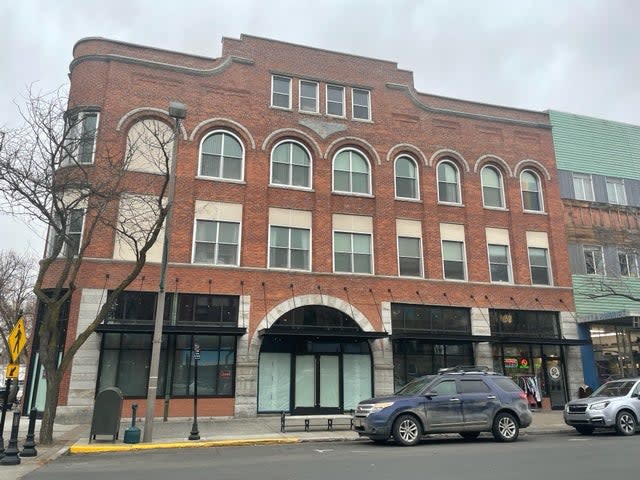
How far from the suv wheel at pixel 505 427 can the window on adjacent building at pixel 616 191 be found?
18.3 m

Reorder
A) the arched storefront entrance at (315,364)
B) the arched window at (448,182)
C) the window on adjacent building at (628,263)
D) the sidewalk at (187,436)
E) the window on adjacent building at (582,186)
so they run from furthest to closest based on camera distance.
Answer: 1. the window on adjacent building at (582,186)
2. the window on adjacent building at (628,263)
3. the arched window at (448,182)
4. the arched storefront entrance at (315,364)
5. the sidewalk at (187,436)

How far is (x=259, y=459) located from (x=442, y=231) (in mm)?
15711

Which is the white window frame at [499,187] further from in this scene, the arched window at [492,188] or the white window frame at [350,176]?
the white window frame at [350,176]

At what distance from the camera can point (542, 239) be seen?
25500mm

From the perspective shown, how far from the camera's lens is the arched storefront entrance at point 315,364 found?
19.7m

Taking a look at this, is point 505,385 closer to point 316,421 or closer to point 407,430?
point 407,430

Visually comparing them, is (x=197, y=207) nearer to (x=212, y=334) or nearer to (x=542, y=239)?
(x=212, y=334)

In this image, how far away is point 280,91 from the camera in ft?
76.7

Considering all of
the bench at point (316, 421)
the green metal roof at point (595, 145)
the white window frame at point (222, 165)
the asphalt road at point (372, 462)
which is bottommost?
the asphalt road at point (372, 462)

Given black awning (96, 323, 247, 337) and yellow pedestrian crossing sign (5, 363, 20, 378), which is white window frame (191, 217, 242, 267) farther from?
yellow pedestrian crossing sign (5, 363, 20, 378)

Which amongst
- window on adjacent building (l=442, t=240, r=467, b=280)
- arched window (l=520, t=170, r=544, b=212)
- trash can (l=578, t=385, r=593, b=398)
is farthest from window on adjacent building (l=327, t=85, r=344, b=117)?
trash can (l=578, t=385, r=593, b=398)

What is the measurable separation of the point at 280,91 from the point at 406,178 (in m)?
7.06

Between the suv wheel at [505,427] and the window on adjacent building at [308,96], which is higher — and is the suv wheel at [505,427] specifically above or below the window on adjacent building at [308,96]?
below

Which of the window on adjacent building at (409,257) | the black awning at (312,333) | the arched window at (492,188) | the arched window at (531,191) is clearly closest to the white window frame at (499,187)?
the arched window at (492,188)
